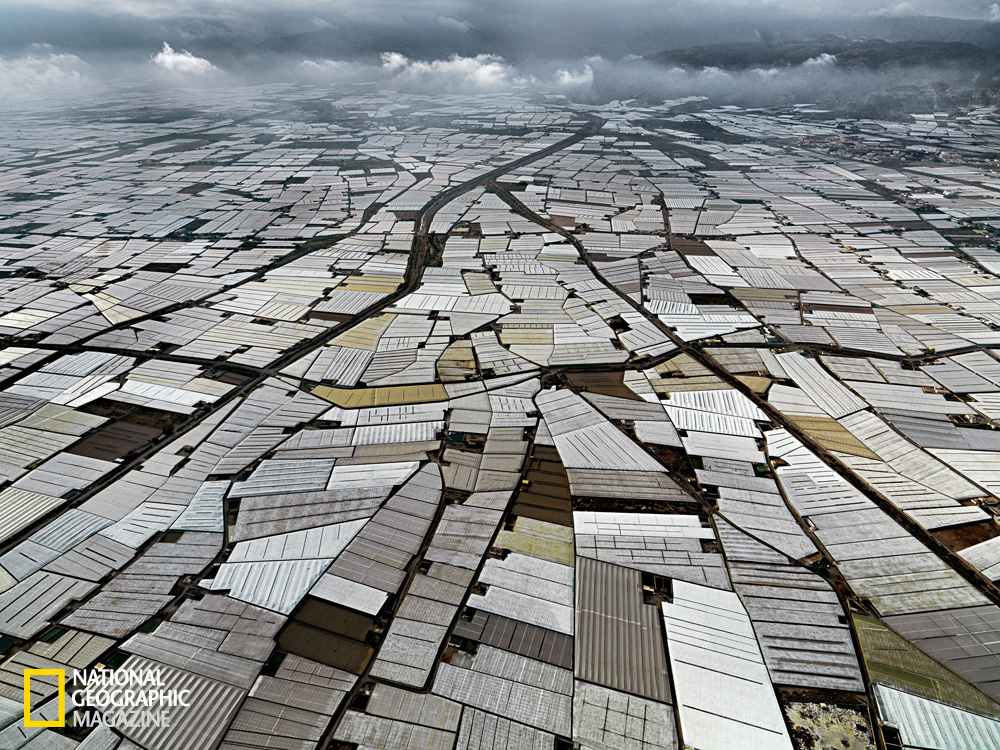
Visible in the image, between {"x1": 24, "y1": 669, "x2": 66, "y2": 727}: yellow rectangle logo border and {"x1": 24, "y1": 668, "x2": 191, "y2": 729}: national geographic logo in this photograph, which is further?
{"x1": 24, "y1": 668, "x2": 191, "y2": 729}: national geographic logo

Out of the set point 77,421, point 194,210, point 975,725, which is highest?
point 194,210

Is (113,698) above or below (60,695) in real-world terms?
below

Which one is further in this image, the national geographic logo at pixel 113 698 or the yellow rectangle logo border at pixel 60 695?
the national geographic logo at pixel 113 698

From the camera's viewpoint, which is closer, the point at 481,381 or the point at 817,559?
the point at 817,559

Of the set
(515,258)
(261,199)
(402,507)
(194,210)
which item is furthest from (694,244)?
(194,210)

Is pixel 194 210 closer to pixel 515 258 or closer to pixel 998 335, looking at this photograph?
pixel 515 258
